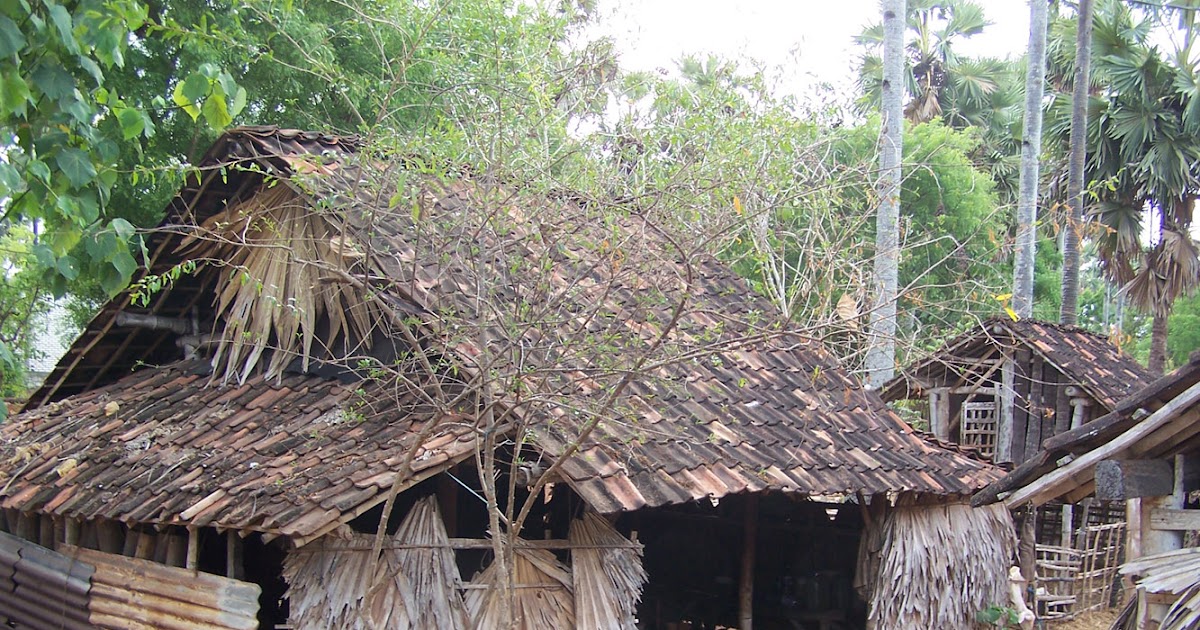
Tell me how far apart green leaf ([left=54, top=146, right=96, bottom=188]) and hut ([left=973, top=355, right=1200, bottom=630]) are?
5.11 meters

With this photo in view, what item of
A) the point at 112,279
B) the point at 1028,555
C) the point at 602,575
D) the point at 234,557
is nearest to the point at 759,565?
the point at 1028,555

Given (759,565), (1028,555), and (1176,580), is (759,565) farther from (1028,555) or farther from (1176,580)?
(1176,580)

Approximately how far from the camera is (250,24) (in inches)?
446

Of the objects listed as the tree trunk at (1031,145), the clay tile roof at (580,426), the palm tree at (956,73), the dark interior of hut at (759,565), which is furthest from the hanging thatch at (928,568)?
the palm tree at (956,73)

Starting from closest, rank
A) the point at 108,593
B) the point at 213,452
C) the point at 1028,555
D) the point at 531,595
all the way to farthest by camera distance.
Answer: the point at 531,595 < the point at 213,452 < the point at 108,593 < the point at 1028,555

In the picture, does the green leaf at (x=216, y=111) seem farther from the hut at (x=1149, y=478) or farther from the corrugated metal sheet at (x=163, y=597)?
the hut at (x=1149, y=478)

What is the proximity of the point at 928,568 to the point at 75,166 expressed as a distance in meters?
7.18

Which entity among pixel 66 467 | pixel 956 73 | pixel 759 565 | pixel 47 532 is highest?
pixel 956 73

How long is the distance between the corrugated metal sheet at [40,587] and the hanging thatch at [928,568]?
6.07 metres

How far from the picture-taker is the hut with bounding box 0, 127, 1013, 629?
5816 millimetres

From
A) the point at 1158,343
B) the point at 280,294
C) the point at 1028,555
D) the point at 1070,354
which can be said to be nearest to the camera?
the point at 280,294

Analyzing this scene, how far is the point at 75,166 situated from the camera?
13.6ft

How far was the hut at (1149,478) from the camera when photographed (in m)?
5.56

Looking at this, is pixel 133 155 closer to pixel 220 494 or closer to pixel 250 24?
pixel 250 24
